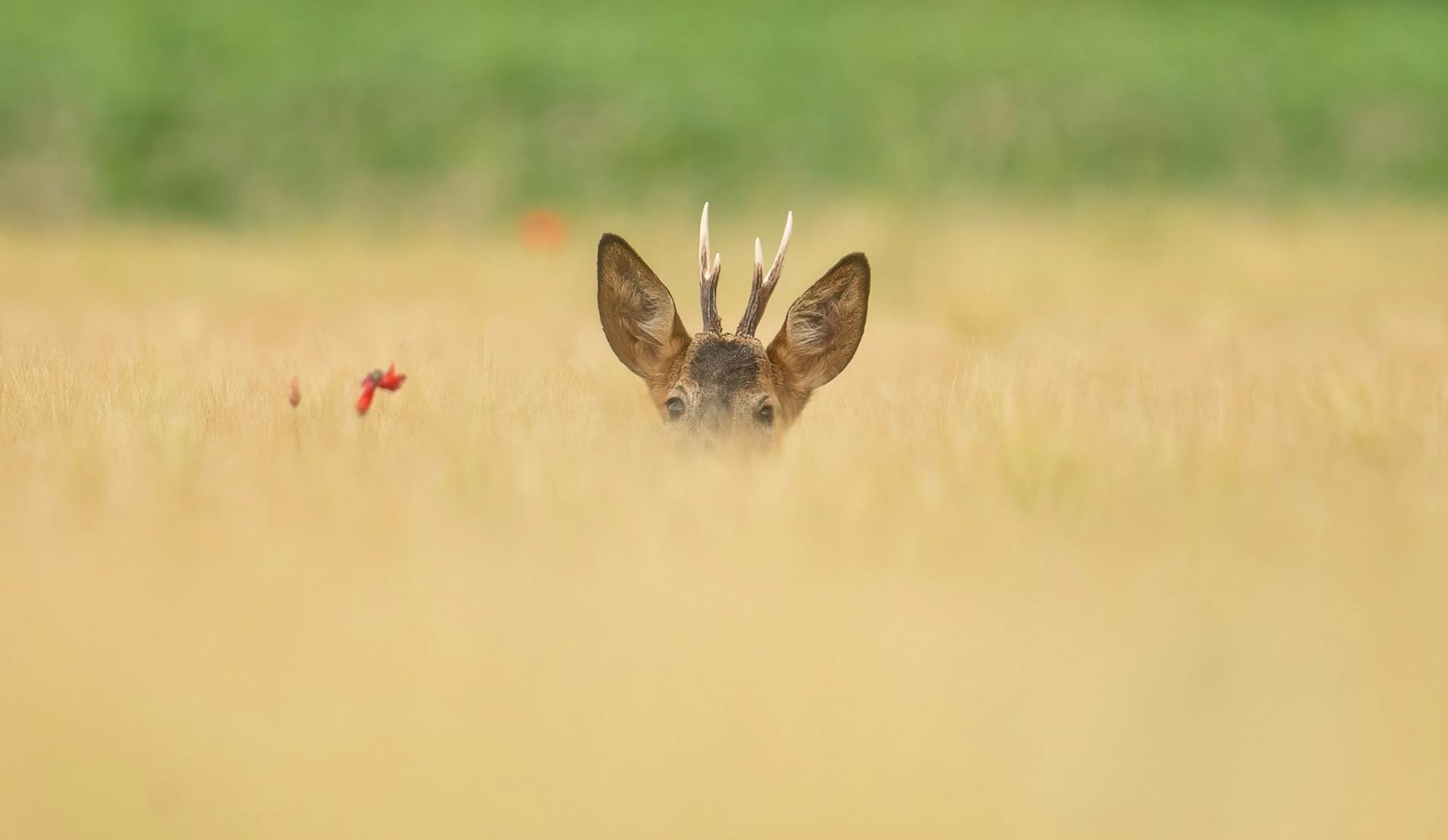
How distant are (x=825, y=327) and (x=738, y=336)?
377mm

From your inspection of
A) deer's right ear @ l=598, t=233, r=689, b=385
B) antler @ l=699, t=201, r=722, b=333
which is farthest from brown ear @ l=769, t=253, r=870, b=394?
deer's right ear @ l=598, t=233, r=689, b=385

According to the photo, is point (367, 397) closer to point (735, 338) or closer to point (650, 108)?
point (735, 338)

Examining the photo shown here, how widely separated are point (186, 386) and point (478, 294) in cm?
491

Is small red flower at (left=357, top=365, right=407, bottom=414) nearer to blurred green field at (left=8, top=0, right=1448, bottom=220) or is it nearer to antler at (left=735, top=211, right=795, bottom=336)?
antler at (left=735, top=211, right=795, bottom=336)

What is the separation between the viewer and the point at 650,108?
17438 millimetres

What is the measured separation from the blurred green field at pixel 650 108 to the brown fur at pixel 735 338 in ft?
28.4

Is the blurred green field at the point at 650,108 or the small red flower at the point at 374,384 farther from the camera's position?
the blurred green field at the point at 650,108

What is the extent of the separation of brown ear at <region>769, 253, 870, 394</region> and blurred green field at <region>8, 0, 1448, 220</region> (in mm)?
8653

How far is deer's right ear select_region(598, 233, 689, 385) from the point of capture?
21.7 ft

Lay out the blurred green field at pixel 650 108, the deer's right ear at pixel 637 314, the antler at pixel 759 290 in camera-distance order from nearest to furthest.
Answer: the deer's right ear at pixel 637 314 → the antler at pixel 759 290 → the blurred green field at pixel 650 108

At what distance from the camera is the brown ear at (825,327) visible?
666cm

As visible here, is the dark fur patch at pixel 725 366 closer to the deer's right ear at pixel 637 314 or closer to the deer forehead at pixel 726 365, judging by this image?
the deer forehead at pixel 726 365

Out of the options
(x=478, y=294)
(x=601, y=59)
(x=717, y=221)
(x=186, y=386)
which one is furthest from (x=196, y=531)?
(x=601, y=59)

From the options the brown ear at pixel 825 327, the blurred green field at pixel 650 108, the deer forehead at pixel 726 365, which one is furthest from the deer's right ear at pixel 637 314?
the blurred green field at pixel 650 108
